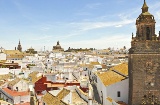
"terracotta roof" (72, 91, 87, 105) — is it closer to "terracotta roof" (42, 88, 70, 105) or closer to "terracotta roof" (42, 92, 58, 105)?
"terracotta roof" (42, 88, 70, 105)

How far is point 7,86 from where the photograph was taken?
107 ft

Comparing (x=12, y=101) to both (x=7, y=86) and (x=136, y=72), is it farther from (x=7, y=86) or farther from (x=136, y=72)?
(x=136, y=72)

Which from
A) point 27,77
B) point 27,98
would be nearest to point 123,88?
point 27,98

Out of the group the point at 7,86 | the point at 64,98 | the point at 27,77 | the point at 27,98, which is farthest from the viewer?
the point at 27,77

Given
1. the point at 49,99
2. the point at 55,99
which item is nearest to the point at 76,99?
the point at 55,99

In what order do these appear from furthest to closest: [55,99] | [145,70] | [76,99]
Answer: [145,70] → [76,99] → [55,99]

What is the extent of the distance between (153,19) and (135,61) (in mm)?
5276

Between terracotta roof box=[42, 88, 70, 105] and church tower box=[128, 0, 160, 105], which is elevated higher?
church tower box=[128, 0, 160, 105]

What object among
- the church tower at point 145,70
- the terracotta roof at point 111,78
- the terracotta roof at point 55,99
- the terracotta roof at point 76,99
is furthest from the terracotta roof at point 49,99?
the church tower at point 145,70

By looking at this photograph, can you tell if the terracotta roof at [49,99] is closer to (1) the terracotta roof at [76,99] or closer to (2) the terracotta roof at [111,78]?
(1) the terracotta roof at [76,99]

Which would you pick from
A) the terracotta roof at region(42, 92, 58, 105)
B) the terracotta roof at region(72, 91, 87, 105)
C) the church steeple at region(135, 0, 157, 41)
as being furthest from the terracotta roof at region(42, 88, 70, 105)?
the church steeple at region(135, 0, 157, 41)

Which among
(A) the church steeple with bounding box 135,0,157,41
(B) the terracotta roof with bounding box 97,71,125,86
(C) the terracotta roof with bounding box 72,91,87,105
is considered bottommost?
(C) the terracotta roof with bounding box 72,91,87,105

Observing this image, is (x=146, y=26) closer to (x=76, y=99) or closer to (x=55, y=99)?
(x=76, y=99)

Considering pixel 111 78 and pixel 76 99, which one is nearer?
pixel 76 99
